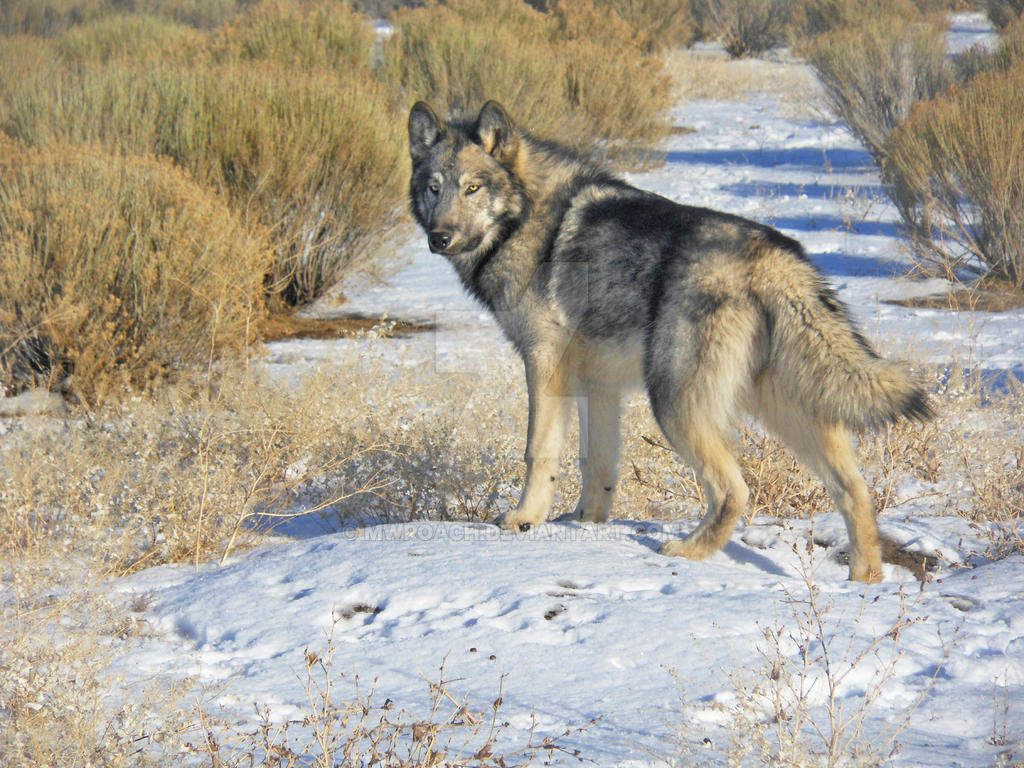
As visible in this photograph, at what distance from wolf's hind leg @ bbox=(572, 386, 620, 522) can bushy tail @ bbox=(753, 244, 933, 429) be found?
0.98 m

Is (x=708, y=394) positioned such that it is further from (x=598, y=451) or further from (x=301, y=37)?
(x=301, y=37)

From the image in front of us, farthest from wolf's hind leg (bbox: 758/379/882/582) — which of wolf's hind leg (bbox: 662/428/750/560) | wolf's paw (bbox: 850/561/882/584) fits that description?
wolf's hind leg (bbox: 662/428/750/560)

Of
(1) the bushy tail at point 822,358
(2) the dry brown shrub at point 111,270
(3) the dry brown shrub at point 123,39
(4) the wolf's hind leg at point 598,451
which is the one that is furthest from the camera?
(3) the dry brown shrub at point 123,39

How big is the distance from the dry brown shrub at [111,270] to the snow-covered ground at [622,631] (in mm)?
2917

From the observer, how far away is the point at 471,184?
442 cm

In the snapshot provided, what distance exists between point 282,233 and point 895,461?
5.72 m

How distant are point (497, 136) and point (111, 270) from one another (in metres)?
3.30

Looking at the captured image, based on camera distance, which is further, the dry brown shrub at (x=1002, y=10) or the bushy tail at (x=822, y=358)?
the dry brown shrub at (x=1002, y=10)

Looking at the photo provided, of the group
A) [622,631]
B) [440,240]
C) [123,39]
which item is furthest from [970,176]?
[123,39]

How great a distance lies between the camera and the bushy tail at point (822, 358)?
329 cm

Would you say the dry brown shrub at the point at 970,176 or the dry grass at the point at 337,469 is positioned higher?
the dry brown shrub at the point at 970,176

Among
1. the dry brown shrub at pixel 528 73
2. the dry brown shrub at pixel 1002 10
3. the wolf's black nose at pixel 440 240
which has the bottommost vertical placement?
the wolf's black nose at pixel 440 240

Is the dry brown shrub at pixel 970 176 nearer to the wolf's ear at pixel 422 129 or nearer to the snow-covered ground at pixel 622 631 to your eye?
the snow-covered ground at pixel 622 631

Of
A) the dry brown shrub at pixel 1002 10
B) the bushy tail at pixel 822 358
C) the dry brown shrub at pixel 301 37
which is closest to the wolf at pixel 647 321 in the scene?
the bushy tail at pixel 822 358
